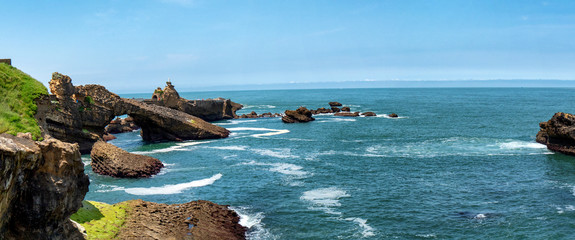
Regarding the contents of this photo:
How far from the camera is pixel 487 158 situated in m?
49.6

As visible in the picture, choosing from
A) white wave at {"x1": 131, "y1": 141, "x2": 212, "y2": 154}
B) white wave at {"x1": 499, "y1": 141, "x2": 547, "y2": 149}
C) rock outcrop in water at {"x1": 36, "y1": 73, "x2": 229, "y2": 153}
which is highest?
rock outcrop in water at {"x1": 36, "y1": 73, "x2": 229, "y2": 153}

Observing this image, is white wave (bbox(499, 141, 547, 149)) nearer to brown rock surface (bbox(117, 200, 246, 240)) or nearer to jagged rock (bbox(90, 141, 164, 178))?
brown rock surface (bbox(117, 200, 246, 240))

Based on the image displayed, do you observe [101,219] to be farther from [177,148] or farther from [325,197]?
[177,148]

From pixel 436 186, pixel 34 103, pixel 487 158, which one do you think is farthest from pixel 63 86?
pixel 487 158

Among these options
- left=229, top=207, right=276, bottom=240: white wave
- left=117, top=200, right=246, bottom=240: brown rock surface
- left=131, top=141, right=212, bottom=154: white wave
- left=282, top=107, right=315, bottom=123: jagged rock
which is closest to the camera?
left=117, top=200, right=246, bottom=240: brown rock surface

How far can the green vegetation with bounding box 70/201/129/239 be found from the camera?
22.0 meters

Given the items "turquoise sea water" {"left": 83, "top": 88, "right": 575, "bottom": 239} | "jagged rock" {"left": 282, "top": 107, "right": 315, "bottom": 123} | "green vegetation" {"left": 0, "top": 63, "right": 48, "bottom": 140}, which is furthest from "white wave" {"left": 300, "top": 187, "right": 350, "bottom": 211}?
"jagged rock" {"left": 282, "top": 107, "right": 315, "bottom": 123}

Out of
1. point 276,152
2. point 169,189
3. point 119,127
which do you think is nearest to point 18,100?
point 169,189

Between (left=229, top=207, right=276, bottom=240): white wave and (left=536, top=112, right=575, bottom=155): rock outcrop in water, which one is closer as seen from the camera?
(left=229, top=207, right=276, bottom=240): white wave

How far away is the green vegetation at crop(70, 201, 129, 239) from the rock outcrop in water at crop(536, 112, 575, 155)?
4927cm

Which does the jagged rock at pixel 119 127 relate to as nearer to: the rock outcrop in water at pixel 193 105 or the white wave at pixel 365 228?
the rock outcrop in water at pixel 193 105

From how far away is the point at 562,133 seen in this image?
50.9 metres

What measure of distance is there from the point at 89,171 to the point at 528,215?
4025 centimetres

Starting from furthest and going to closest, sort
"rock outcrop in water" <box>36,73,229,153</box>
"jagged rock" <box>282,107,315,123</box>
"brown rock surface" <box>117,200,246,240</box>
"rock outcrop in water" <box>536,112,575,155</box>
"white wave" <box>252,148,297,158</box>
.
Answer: "jagged rock" <box>282,107,315,123</box>
"rock outcrop in water" <box>36,73,229,153</box>
"white wave" <box>252,148,297,158</box>
"rock outcrop in water" <box>536,112,575,155</box>
"brown rock surface" <box>117,200,246,240</box>
